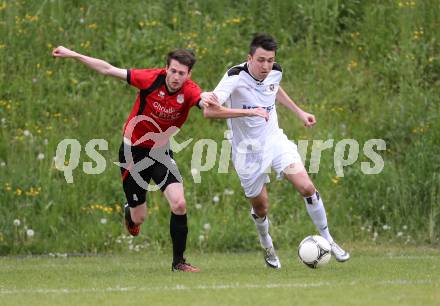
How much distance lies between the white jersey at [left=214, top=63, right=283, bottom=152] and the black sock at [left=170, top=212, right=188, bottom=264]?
1.06 meters

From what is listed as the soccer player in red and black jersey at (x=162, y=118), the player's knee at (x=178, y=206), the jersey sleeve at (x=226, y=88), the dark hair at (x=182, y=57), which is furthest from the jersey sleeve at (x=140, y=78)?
the player's knee at (x=178, y=206)

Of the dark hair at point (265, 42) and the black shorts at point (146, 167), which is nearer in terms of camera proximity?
the dark hair at point (265, 42)

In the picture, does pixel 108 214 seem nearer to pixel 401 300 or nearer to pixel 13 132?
pixel 13 132

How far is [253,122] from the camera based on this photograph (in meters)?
11.5

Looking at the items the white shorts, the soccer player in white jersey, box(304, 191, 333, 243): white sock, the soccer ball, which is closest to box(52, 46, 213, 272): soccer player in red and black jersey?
the soccer player in white jersey

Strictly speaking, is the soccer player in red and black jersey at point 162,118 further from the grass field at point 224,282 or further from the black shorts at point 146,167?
the grass field at point 224,282

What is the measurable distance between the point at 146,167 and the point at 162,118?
0.59 metres

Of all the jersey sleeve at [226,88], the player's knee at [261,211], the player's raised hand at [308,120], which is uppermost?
the jersey sleeve at [226,88]

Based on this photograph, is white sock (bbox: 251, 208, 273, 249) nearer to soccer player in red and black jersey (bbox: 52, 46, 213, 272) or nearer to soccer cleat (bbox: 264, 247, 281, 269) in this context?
soccer cleat (bbox: 264, 247, 281, 269)

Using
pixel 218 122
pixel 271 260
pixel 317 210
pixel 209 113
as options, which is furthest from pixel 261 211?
pixel 218 122

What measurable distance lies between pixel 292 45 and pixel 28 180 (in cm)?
555

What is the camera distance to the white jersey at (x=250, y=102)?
37.3 feet

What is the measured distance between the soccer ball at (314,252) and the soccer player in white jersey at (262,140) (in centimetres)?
41

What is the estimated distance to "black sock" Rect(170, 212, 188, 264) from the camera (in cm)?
1102
